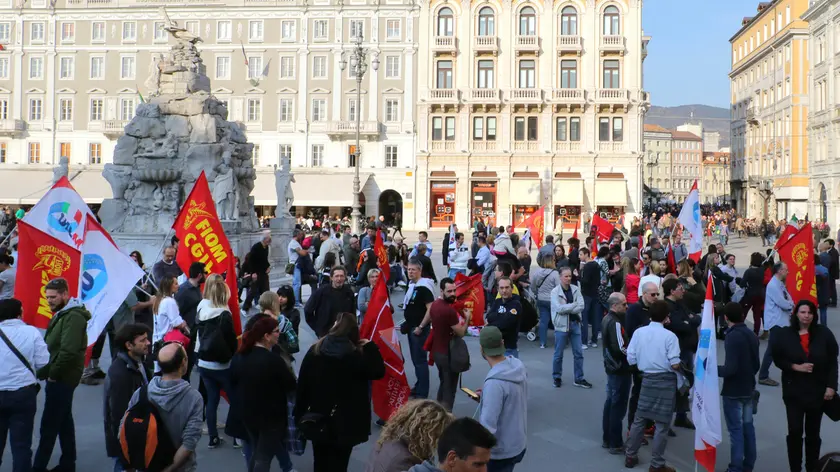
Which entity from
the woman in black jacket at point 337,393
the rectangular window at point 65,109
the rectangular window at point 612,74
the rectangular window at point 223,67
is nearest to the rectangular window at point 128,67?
the rectangular window at point 65,109

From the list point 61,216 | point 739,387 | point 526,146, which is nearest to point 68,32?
point 526,146

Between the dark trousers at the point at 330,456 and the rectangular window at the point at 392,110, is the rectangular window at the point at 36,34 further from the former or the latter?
the dark trousers at the point at 330,456

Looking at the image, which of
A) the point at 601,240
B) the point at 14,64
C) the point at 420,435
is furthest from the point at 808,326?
the point at 14,64

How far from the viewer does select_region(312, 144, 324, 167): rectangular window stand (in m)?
47.1

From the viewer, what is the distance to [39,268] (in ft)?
23.9

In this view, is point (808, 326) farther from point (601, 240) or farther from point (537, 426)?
point (601, 240)

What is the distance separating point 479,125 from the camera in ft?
155

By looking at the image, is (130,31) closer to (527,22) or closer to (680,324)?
(527,22)

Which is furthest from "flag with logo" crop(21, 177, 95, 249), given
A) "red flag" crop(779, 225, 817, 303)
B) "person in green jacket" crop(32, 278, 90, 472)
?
"red flag" crop(779, 225, 817, 303)

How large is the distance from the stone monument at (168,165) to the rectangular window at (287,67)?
28.6 metres

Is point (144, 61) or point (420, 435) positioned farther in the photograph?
point (144, 61)

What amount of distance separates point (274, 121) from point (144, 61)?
915 centimetres

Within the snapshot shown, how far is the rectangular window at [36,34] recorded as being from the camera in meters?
48.6

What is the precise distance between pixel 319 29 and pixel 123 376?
145 feet
